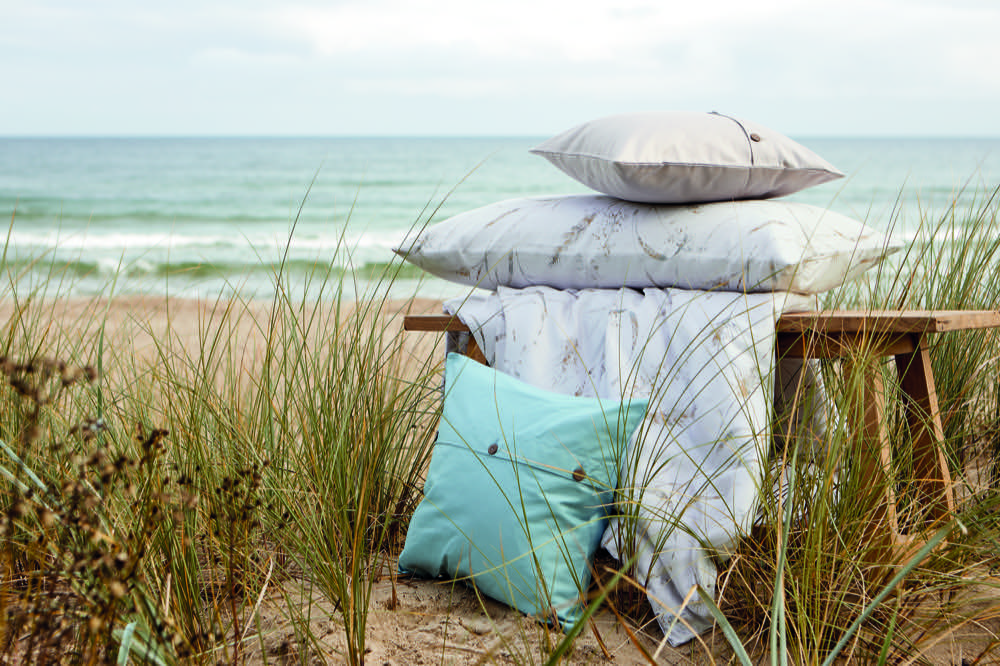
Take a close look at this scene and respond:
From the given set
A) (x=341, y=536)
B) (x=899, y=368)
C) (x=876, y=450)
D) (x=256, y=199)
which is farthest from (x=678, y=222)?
(x=256, y=199)

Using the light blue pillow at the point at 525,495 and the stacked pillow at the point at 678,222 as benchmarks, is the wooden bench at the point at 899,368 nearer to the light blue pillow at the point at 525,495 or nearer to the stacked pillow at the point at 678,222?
the stacked pillow at the point at 678,222

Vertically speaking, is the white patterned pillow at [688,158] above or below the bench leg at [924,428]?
above

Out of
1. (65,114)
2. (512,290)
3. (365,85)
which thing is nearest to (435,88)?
(365,85)

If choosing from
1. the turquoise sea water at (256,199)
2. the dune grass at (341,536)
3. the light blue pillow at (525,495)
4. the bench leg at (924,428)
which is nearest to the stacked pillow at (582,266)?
the light blue pillow at (525,495)

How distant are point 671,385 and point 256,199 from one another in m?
15.2

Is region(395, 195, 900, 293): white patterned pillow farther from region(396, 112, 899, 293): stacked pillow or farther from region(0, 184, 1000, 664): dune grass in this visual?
region(0, 184, 1000, 664): dune grass

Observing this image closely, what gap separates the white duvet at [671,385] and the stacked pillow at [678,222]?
61 mm

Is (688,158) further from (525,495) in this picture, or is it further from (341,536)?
(341,536)

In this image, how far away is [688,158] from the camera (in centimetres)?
162

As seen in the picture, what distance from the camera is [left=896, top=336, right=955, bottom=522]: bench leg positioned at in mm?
1409

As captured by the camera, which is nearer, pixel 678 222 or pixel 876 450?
pixel 876 450

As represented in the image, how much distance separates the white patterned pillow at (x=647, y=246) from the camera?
5.18 ft

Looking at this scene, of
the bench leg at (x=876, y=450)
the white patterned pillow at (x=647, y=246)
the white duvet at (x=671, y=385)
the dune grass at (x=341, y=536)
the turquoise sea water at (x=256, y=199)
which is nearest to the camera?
the dune grass at (x=341, y=536)

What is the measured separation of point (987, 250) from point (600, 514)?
4.71ft
